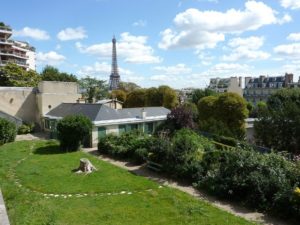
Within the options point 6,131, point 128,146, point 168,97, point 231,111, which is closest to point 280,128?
point 231,111

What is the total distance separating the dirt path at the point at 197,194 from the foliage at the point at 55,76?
44564 mm

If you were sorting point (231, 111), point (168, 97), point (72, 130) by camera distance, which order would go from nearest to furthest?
point (72, 130) → point (231, 111) → point (168, 97)

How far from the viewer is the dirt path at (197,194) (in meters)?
11.5

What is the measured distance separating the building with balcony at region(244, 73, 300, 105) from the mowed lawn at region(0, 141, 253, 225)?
69939 millimetres

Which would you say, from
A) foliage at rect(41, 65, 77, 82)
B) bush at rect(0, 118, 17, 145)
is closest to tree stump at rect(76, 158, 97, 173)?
bush at rect(0, 118, 17, 145)

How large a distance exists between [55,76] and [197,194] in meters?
54.9

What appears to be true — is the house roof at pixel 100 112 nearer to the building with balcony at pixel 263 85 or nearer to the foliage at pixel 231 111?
the foliage at pixel 231 111

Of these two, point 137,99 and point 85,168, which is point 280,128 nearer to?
point 85,168

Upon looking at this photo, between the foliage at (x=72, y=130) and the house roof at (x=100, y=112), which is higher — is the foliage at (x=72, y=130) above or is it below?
below

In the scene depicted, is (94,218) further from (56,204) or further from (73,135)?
(73,135)

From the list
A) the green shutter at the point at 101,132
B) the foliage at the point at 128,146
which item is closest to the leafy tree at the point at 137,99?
the green shutter at the point at 101,132

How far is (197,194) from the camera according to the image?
570 inches

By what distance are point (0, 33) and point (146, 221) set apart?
2958 inches

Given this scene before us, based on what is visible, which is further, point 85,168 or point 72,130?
point 72,130
